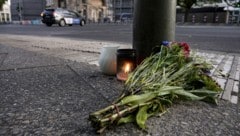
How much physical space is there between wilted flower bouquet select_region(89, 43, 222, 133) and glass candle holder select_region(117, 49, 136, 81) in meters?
0.27

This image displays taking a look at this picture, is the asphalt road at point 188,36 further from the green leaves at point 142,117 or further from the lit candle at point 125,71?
the green leaves at point 142,117

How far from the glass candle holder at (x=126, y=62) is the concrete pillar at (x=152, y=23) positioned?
0.26 metres

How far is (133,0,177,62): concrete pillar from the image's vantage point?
2.91 metres

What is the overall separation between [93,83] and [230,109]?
137 centimetres

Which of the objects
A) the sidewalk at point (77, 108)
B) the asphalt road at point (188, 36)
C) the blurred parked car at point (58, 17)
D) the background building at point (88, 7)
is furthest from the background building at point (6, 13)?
the sidewalk at point (77, 108)

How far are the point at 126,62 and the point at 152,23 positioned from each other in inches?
21.8

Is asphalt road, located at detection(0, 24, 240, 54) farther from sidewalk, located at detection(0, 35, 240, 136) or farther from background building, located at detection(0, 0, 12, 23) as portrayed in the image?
background building, located at detection(0, 0, 12, 23)

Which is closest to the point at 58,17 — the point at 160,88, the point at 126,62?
the point at 126,62

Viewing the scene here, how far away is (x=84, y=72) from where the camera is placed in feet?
11.2

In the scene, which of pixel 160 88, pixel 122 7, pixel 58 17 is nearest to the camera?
pixel 160 88

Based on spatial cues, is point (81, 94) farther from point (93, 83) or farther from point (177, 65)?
point (177, 65)

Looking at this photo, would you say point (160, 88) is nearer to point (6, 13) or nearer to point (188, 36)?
point (188, 36)

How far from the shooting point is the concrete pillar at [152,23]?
2.91 metres

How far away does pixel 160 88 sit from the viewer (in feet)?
6.53
